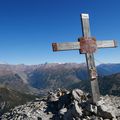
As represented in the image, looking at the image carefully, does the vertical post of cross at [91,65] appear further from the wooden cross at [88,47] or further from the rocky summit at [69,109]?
the rocky summit at [69,109]

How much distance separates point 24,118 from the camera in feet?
72.5

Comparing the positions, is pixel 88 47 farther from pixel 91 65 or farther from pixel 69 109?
pixel 69 109

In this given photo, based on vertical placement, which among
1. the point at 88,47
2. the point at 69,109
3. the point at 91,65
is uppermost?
the point at 88,47

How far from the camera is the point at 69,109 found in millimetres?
20422

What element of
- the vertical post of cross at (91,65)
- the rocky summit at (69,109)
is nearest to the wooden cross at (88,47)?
the vertical post of cross at (91,65)

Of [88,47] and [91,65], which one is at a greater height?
[88,47]

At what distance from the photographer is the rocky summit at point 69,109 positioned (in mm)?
17906

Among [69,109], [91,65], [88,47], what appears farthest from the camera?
[69,109]

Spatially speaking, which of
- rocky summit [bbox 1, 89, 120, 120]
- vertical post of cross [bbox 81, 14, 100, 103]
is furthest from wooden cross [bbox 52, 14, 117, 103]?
rocky summit [bbox 1, 89, 120, 120]

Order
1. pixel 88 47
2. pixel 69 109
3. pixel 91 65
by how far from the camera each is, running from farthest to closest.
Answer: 1. pixel 69 109
2. pixel 91 65
3. pixel 88 47

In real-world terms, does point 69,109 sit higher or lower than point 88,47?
lower

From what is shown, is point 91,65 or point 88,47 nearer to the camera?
point 88,47

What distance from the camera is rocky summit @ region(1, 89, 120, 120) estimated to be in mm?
17906

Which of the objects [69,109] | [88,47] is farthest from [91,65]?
[69,109]
